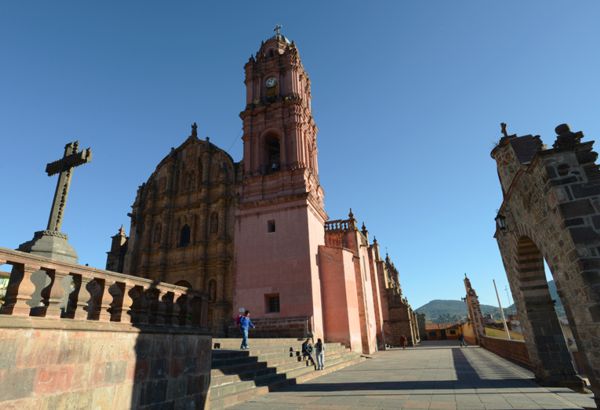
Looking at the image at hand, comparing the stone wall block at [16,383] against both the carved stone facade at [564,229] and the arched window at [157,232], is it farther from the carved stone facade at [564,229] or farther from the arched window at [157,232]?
the arched window at [157,232]

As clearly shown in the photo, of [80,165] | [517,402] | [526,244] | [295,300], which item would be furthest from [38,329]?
[295,300]

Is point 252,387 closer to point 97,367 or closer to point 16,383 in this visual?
point 97,367

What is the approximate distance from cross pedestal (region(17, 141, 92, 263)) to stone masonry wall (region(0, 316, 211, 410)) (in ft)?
7.83

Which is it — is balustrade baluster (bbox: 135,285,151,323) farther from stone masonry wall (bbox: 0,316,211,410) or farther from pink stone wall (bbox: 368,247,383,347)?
pink stone wall (bbox: 368,247,383,347)

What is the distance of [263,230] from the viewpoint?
67.0 ft

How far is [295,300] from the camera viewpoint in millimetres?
18328

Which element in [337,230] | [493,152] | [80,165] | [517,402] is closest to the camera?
[517,402]

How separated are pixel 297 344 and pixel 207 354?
8827 mm

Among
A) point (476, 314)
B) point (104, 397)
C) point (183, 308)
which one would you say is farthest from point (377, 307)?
point (104, 397)

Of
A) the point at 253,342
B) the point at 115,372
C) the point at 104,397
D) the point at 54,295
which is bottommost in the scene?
the point at 104,397

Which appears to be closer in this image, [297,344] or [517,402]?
[517,402]

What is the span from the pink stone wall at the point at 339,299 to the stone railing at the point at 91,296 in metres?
13.6

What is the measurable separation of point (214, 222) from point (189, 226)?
2.18 m

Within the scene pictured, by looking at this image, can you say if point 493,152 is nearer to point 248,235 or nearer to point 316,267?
point 316,267
